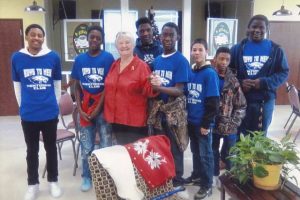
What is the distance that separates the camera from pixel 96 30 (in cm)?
239

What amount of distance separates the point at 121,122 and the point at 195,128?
0.65m

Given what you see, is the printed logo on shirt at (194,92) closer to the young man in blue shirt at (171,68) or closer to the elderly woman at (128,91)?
the young man in blue shirt at (171,68)

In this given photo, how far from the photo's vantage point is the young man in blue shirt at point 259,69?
250cm

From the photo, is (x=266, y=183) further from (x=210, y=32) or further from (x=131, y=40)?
(x=210, y=32)

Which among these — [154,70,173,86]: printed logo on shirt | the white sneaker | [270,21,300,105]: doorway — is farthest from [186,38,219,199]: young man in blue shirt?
[270,21,300,105]: doorway

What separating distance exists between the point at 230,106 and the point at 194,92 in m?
0.36

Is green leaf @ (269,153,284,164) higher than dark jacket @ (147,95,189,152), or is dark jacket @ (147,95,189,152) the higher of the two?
dark jacket @ (147,95,189,152)

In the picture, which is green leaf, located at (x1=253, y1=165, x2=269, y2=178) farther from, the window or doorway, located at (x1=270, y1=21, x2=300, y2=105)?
the window

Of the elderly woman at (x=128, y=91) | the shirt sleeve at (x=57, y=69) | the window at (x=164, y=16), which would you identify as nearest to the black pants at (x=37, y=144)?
the shirt sleeve at (x=57, y=69)

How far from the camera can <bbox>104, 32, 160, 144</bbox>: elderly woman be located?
2098 millimetres

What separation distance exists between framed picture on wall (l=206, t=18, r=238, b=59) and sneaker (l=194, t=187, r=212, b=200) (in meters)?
3.73

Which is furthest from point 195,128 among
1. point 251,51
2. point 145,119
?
point 251,51

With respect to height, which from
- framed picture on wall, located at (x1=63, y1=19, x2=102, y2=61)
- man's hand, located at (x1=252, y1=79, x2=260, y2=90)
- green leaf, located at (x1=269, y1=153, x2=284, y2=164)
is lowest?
green leaf, located at (x1=269, y1=153, x2=284, y2=164)

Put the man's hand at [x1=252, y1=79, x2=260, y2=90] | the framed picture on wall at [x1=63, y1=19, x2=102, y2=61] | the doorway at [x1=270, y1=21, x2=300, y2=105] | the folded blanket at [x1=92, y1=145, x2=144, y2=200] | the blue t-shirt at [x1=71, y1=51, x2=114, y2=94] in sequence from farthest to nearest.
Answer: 1. the doorway at [x1=270, y1=21, x2=300, y2=105]
2. the framed picture on wall at [x1=63, y1=19, x2=102, y2=61]
3. the man's hand at [x1=252, y1=79, x2=260, y2=90]
4. the blue t-shirt at [x1=71, y1=51, x2=114, y2=94]
5. the folded blanket at [x1=92, y1=145, x2=144, y2=200]
